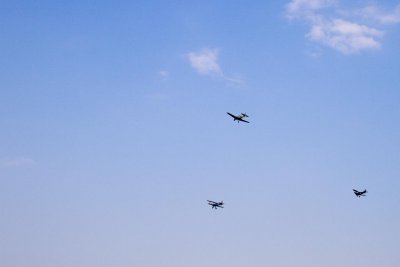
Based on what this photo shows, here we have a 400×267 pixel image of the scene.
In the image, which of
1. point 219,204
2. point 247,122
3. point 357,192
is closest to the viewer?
point 247,122

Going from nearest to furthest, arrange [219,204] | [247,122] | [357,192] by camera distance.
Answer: [247,122] < [357,192] < [219,204]

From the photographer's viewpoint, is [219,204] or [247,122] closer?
[247,122]

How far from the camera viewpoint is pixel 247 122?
8450 centimetres

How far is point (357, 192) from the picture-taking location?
89938mm

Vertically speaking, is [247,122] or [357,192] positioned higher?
[247,122]

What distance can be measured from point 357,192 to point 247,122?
28.3 meters

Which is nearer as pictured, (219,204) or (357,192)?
(357,192)

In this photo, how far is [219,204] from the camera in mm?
108625

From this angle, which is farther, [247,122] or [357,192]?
[357,192]

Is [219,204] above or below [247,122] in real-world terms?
below

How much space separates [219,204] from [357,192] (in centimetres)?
3421
